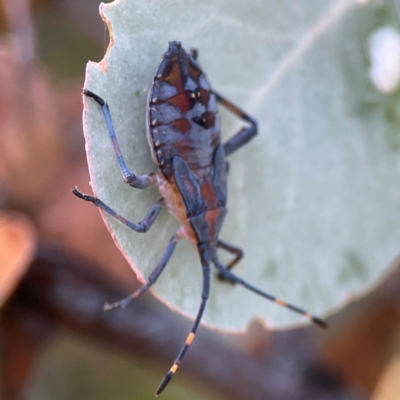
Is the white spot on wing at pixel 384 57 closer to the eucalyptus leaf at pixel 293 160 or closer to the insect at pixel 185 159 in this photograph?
the eucalyptus leaf at pixel 293 160

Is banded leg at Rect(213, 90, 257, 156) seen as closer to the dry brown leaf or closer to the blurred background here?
the blurred background

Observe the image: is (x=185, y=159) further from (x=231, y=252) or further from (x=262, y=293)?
(x=262, y=293)

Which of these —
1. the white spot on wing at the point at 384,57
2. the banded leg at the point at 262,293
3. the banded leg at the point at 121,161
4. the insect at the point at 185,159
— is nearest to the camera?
the banded leg at the point at 121,161

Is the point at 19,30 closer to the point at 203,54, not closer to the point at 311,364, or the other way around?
the point at 203,54

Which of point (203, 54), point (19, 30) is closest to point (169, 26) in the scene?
point (203, 54)

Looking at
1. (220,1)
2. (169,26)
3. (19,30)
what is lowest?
(19,30)

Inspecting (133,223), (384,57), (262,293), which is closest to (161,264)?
(133,223)

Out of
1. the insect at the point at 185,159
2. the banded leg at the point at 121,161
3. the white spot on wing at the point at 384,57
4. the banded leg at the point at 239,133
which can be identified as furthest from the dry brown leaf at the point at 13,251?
the white spot on wing at the point at 384,57
